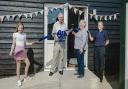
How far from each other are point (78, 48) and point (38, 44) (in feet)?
5.71

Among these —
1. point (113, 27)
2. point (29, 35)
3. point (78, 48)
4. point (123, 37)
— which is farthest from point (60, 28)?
point (113, 27)

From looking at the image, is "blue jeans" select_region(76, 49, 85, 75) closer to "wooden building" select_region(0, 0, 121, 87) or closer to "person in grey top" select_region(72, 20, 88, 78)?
"person in grey top" select_region(72, 20, 88, 78)

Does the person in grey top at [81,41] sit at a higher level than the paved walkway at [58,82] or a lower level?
higher

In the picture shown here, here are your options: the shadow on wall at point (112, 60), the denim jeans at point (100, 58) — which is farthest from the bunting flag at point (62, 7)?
the denim jeans at point (100, 58)

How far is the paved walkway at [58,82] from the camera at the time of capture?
29.4 ft

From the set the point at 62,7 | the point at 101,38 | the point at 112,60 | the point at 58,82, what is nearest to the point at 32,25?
the point at 62,7

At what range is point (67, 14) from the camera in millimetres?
11148

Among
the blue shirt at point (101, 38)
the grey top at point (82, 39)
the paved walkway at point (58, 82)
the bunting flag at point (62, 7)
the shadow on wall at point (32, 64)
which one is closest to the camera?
the paved walkway at point (58, 82)

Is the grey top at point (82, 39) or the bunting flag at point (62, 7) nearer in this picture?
the grey top at point (82, 39)

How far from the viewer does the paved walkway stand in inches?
353

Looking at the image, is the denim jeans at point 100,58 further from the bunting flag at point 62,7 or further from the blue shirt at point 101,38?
the bunting flag at point 62,7

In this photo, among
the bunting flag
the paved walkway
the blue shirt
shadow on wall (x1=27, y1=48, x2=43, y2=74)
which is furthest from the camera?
shadow on wall (x1=27, y1=48, x2=43, y2=74)

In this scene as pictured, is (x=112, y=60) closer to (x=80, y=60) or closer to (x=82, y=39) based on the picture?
(x=80, y=60)

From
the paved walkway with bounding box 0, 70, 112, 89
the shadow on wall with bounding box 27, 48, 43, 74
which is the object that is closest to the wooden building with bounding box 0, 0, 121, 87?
the shadow on wall with bounding box 27, 48, 43, 74
